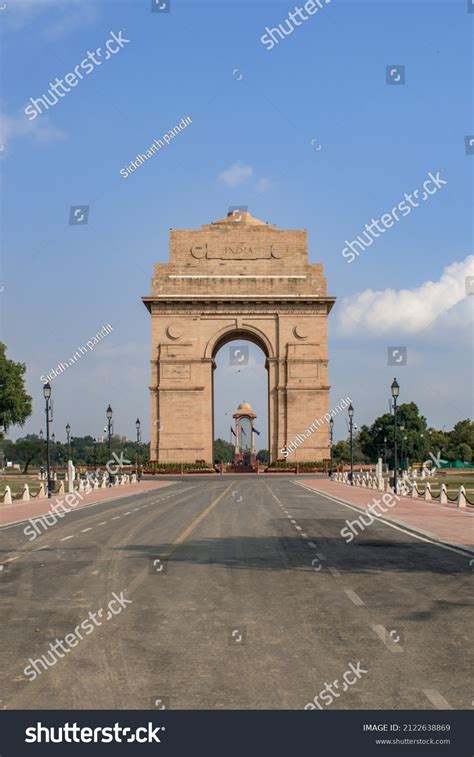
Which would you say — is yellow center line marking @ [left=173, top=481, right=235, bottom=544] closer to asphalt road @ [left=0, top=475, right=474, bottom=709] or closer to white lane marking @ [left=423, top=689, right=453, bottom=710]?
asphalt road @ [left=0, top=475, right=474, bottom=709]

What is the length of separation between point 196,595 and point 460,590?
395cm

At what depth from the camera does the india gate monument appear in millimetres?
85375

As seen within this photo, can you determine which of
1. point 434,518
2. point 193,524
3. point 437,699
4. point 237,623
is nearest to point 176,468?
point 434,518

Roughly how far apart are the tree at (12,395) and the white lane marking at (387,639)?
94.6 meters

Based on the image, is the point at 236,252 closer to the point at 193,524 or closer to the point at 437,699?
the point at 193,524

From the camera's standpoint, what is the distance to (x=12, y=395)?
10162 cm

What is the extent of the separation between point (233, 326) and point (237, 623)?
77.1 m

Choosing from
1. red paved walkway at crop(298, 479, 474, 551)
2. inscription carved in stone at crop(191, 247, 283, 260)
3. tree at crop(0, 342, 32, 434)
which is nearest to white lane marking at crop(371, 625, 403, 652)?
red paved walkway at crop(298, 479, 474, 551)

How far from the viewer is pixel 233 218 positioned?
9225 centimetres

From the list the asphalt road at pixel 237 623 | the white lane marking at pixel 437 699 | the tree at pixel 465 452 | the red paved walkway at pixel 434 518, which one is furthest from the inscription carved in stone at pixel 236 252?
the tree at pixel 465 452

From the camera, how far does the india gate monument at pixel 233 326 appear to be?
8538 cm

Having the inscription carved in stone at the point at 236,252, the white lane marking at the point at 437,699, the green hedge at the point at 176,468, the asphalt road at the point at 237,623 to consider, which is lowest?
the asphalt road at the point at 237,623

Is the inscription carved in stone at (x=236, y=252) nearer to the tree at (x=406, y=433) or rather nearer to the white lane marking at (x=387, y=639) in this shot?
the tree at (x=406, y=433)
